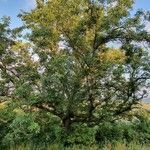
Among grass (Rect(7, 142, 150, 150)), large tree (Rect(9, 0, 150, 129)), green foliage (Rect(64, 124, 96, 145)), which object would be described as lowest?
grass (Rect(7, 142, 150, 150))

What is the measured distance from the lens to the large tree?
17719 millimetres

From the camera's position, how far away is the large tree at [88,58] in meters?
17.7

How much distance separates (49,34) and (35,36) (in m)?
0.62

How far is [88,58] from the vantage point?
18.0 m

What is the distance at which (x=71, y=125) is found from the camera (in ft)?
66.2

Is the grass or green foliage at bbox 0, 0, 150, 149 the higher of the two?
green foliage at bbox 0, 0, 150, 149

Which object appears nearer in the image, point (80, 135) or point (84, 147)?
point (84, 147)

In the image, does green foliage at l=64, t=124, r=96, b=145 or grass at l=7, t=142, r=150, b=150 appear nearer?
grass at l=7, t=142, r=150, b=150

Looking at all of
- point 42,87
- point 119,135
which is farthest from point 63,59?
point 119,135

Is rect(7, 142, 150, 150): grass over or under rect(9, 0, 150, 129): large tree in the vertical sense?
under

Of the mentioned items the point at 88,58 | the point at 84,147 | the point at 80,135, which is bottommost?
the point at 84,147

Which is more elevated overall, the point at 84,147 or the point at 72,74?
the point at 72,74

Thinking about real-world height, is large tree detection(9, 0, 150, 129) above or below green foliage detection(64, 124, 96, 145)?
above

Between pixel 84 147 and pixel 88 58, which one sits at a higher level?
pixel 88 58
